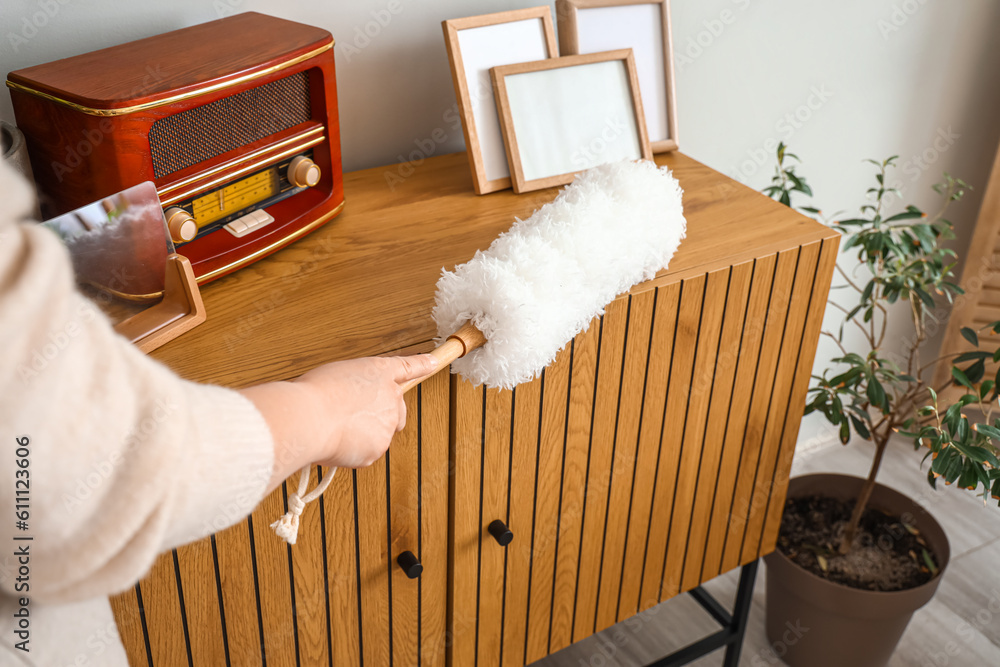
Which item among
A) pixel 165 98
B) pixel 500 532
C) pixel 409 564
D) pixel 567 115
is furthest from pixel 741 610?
pixel 165 98

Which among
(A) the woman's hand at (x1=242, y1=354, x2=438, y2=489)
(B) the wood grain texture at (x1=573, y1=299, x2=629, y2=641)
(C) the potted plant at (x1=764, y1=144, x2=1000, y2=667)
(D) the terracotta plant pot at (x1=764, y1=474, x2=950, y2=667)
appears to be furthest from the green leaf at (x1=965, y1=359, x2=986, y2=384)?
(A) the woman's hand at (x1=242, y1=354, x2=438, y2=489)

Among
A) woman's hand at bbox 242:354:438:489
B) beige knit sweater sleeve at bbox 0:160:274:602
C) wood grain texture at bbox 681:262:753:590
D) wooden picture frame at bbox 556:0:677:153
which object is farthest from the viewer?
wooden picture frame at bbox 556:0:677:153

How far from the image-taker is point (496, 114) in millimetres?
1166

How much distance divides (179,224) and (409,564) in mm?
474

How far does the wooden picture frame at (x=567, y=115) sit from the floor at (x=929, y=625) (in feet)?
3.76

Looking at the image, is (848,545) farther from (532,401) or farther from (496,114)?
(496,114)

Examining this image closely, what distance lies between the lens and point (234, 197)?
3.10 ft

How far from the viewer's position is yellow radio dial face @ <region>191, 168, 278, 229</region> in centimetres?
91

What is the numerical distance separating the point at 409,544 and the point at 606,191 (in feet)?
1.63

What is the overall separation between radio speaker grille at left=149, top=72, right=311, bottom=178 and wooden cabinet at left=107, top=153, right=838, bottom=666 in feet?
0.50

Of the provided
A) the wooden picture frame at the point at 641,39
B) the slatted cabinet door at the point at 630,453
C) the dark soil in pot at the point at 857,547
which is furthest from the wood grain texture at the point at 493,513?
the dark soil in pot at the point at 857,547

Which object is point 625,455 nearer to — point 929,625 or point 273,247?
point 273,247

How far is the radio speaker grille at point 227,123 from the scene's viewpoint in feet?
2.73

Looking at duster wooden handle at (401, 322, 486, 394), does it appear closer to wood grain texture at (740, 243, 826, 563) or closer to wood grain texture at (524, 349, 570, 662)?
wood grain texture at (524, 349, 570, 662)
